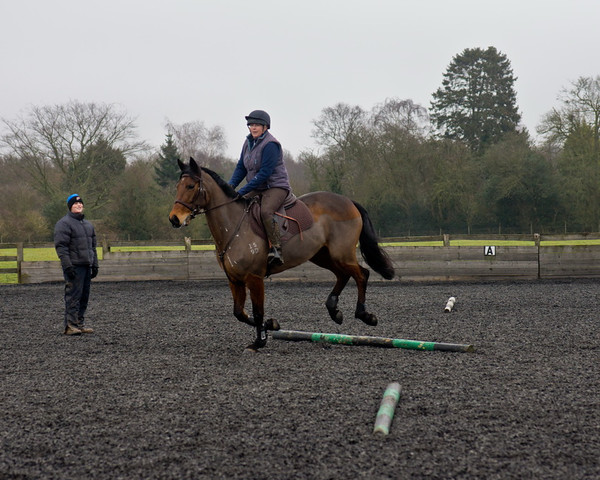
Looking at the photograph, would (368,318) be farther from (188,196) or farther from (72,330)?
(72,330)

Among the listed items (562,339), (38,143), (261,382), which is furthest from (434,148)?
(261,382)

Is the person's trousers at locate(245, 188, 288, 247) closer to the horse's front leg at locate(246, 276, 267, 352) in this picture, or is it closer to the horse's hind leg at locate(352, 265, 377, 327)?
the horse's front leg at locate(246, 276, 267, 352)

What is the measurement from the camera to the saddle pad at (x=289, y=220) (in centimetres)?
684

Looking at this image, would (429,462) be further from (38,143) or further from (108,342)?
(38,143)

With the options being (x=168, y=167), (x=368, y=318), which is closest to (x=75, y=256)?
(x=368, y=318)

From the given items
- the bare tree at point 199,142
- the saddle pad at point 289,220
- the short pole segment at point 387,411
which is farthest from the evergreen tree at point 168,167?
the short pole segment at point 387,411

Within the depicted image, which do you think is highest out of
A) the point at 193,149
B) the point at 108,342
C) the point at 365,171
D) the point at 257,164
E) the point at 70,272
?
the point at 193,149

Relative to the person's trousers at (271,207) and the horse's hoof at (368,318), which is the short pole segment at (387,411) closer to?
the person's trousers at (271,207)

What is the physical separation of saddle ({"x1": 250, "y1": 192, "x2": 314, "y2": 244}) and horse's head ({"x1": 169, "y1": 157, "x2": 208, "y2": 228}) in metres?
0.58

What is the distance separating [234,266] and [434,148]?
34.1m

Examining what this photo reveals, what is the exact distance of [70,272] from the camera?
823 cm

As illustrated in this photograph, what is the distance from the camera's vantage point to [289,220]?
7.04 meters

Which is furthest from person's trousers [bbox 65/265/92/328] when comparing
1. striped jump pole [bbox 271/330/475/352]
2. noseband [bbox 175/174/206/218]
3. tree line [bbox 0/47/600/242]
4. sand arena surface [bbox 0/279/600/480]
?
tree line [bbox 0/47/600/242]

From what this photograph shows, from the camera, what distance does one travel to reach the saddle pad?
6836mm
